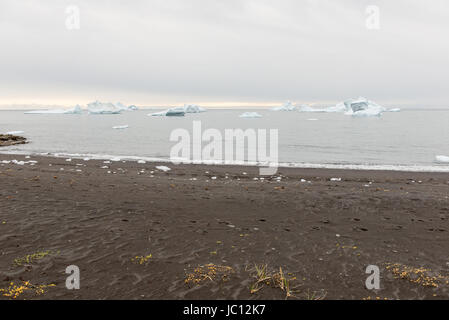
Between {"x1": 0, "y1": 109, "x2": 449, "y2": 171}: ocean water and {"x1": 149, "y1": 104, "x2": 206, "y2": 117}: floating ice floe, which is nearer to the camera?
{"x1": 0, "y1": 109, "x2": 449, "y2": 171}: ocean water

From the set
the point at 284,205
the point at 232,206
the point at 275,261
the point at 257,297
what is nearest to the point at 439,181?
the point at 284,205

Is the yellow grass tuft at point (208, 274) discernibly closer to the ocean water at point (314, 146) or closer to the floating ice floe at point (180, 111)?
the ocean water at point (314, 146)

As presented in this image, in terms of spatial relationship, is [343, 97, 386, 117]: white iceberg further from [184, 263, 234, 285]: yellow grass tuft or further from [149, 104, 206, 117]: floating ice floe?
[184, 263, 234, 285]: yellow grass tuft

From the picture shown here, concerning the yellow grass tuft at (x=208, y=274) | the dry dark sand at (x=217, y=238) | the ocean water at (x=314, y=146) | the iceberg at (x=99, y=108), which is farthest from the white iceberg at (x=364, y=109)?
the yellow grass tuft at (x=208, y=274)

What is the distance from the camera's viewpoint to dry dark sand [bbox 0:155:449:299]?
5.77 m

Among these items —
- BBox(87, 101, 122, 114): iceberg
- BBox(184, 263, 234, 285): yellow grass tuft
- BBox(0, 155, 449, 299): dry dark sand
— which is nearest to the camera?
BBox(0, 155, 449, 299): dry dark sand

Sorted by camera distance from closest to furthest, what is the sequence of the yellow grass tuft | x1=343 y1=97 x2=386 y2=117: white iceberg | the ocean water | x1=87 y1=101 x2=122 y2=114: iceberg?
the yellow grass tuft < the ocean water < x1=343 y1=97 x2=386 y2=117: white iceberg < x1=87 y1=101 x2=122 y2=114: iceberg

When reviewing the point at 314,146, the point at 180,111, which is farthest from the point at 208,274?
the point at 180,111

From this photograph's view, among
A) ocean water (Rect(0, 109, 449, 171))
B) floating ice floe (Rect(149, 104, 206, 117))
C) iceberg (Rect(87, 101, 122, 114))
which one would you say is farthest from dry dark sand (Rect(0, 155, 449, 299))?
iceberg (Rect(87, 101, 122, 114))

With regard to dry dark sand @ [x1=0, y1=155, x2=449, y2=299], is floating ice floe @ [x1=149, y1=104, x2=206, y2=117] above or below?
above

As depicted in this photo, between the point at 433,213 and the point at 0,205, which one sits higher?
the point at 0,205

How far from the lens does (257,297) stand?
5.44m

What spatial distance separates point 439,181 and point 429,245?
12977 mm
